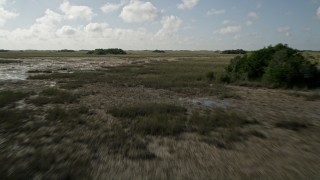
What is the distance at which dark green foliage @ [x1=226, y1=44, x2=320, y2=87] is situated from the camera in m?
24.3

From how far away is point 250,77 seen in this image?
28.9 m

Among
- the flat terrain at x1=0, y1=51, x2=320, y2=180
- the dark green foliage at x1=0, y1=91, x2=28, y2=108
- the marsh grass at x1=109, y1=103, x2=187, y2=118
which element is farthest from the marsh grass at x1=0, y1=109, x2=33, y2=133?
the marsh grass at x1=109, y1=103, x2=187, y2=118

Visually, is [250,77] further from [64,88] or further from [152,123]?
[152,123]

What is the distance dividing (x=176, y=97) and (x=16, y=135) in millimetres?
10828

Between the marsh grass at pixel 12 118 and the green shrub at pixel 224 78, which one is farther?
the green shrub at pixel 224 78

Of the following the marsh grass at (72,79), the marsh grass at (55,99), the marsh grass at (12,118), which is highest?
the marsh grass at (12,118)

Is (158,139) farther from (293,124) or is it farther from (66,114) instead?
(293,124)

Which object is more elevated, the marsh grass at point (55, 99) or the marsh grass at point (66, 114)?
the marsh grass at point (66, 114)

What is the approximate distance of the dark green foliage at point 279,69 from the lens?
24297 millimetres

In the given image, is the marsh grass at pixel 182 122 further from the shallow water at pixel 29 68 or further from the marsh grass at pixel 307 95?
the shallow water at pixel 29 68

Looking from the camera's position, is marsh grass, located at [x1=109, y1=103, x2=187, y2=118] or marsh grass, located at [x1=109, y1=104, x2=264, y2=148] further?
marsh grass, located at [x1=109, y1=103, x2=187, y2=118]

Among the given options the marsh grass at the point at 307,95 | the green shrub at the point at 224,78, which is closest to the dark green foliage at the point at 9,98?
the green shrub at the point at 224,78

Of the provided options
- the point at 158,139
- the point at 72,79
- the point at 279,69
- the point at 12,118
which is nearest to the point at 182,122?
the point at 158,139

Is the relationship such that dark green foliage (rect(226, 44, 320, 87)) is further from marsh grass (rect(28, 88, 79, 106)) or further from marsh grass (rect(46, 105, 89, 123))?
marsh grass (rect(46, 105, 89, 123))
